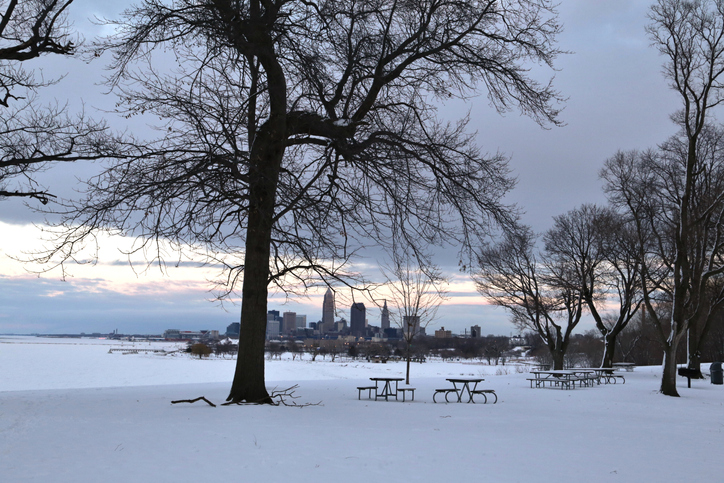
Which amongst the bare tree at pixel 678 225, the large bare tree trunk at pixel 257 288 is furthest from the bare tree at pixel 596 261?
the large bare tree trunk at pixel 257 288

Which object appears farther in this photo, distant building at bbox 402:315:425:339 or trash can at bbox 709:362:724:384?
distant building at bbox 402:315:425:339

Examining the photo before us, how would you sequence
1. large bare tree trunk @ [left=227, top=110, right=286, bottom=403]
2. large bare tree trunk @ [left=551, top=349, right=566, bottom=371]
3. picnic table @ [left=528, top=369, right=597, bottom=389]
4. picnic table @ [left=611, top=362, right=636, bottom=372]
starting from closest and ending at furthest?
large bare tree trunk @ [left=227, top=110, right=286, bottom=403] → picnic table @ [left=528, top=369, right=597, bottom=389] → large bare tree trunk @ [left=551, top=349, right=566, bottom=371] → picnic table @ [left=611, top=362, right=636, bottom=372]

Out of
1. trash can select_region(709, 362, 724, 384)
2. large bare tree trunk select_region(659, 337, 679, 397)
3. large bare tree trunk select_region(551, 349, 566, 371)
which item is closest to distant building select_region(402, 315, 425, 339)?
large bare tree trunk select_region(551, 349, 566, 371)

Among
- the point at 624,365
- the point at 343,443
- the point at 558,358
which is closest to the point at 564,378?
the point at 558,358

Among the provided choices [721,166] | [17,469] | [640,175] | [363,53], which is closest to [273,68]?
[363,53]

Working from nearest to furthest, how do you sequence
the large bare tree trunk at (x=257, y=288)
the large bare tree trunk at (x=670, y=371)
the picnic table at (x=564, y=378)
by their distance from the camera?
the large bare tree trunk at (x=257, y=288)
the large bare tree trunk at (x=670, y=371)
the picnic table at (x=564, y=378)

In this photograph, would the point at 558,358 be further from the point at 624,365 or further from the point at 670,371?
the point at 670,371

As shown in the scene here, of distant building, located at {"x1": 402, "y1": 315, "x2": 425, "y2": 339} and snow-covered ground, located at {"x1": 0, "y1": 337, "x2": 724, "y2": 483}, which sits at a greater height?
distant building, located at {"x1": 402, "y1": 315, "x2": 425, "y2": 339}

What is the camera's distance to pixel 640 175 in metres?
23.3

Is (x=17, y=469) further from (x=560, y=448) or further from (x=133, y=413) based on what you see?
(x=560, y=448)

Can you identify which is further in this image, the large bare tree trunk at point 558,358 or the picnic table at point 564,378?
the large bare tree trunk at point 558,358

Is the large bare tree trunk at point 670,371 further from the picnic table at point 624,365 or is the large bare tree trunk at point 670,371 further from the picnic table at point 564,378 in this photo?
the picnic table at point 624,365

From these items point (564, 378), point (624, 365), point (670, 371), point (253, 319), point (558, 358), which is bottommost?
point (564, 378)

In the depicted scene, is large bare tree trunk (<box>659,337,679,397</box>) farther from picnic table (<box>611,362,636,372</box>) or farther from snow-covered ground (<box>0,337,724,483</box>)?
picnic table (<box>611,362,636,372</box>)
